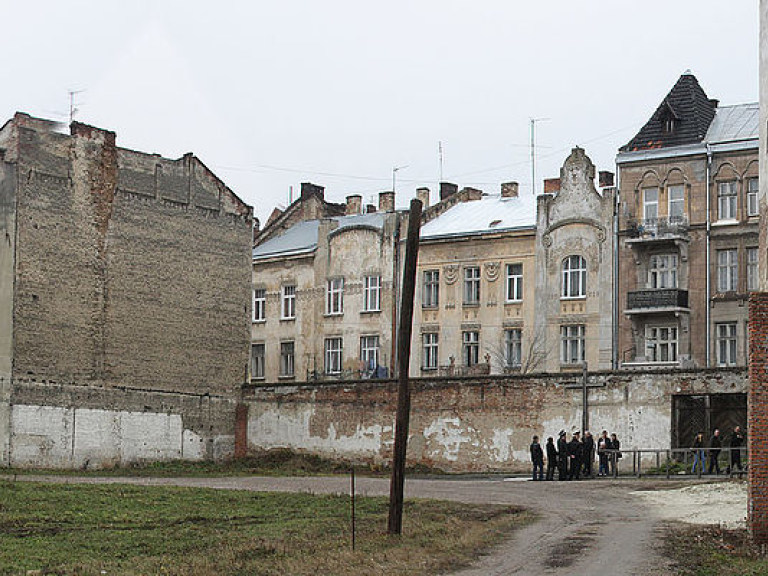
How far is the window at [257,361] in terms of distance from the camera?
71875mm

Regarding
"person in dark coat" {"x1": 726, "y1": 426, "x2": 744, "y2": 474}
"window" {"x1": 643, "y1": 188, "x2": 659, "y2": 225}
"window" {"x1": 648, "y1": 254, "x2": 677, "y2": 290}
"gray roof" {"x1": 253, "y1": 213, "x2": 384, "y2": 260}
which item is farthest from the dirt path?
"gray roof" {"x1": 253, "y1": 213, "x2": 384, "y2": 260}

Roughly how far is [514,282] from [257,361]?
1508 centimetres

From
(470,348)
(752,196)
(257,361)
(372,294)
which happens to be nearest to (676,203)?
(752,196)

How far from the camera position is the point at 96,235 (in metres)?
53.9

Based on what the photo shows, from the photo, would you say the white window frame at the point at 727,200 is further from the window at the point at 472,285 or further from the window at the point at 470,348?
the window at the point at 470,348

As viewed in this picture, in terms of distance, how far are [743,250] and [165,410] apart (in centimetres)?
2290

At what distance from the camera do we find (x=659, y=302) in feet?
191

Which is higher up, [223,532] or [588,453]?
[588,453]

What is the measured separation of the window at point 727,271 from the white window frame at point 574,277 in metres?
5.84

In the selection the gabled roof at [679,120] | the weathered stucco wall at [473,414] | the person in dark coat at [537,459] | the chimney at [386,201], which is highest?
the gabled roof at [679,120]

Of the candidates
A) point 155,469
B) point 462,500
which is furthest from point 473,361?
point 462,500

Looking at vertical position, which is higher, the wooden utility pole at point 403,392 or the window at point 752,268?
the window at point 752,268

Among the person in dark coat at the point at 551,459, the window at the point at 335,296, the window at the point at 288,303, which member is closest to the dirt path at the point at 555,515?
the person in dark coat at the point at 551,459

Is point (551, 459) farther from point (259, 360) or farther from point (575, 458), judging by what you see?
point (259, 360)
